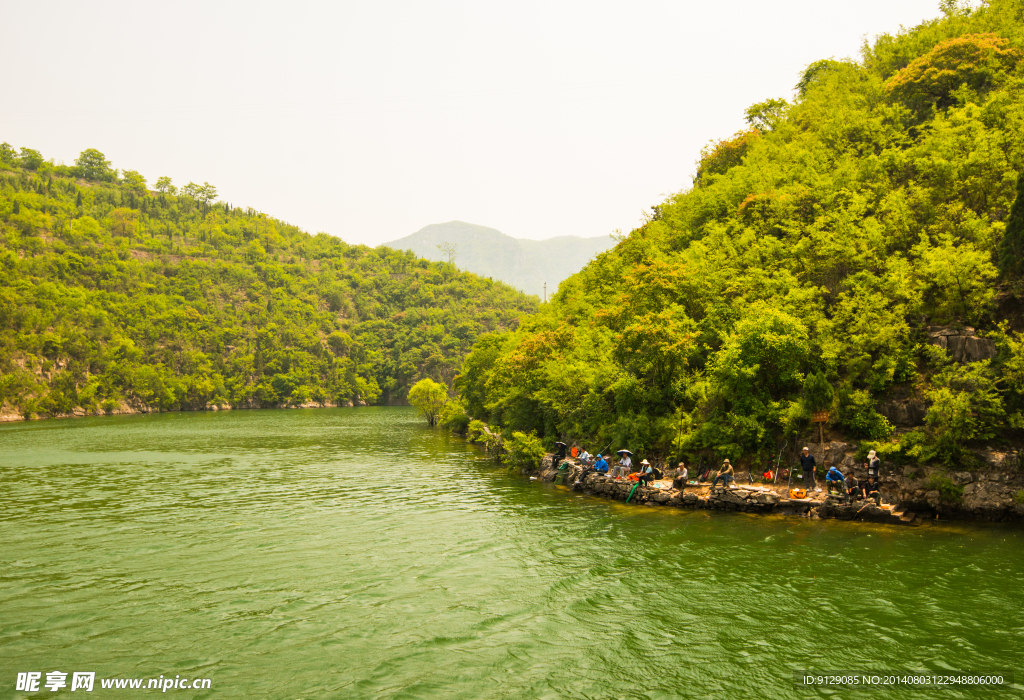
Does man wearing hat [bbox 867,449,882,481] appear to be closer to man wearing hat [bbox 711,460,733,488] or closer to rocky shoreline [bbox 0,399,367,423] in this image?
man wearing hat [bbox 711,460,733,488]

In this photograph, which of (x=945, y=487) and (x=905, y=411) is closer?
(x=945, y=487)

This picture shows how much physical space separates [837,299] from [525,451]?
77.2 ft

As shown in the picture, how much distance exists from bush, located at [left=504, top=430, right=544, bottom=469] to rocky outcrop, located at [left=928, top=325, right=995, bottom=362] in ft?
83.4

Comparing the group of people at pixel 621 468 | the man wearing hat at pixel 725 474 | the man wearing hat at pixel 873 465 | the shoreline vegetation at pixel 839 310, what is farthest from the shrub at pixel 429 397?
the man wearing hat at pixel 873 465

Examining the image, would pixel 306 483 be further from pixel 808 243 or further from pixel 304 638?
pixel 808 243

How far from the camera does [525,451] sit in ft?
140

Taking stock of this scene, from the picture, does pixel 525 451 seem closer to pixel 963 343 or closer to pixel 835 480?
pixel 835 480

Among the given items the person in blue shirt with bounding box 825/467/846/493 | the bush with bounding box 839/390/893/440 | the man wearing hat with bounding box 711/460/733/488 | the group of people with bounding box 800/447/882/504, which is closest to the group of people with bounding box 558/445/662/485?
the man wearing hat with bounding box 711/460/733/488

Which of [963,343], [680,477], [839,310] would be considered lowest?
[680,477]

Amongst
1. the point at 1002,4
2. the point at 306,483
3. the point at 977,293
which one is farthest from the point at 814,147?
the point at 306,483

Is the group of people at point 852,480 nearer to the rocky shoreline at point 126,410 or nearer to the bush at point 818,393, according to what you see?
the bush at point 818,393

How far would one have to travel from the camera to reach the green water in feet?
46.2

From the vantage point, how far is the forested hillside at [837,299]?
29.5 m

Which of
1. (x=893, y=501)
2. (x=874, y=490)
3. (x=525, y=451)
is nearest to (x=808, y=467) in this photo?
(x=874, y=490)
